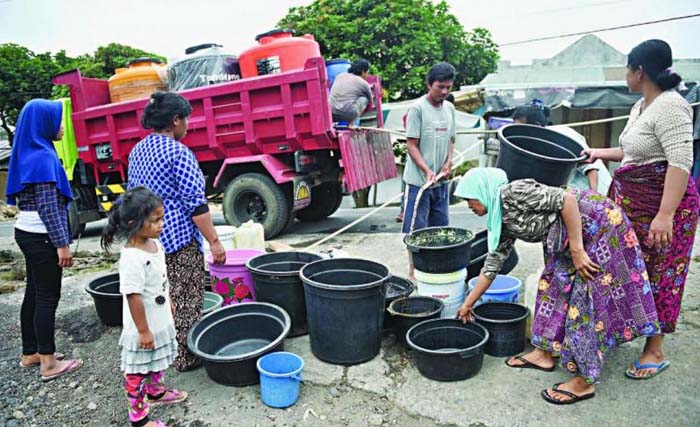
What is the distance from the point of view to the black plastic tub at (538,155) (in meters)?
2.71

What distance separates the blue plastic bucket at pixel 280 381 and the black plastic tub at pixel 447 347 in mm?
688

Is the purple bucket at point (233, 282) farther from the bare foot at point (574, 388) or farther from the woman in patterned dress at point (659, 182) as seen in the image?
the woman in patterned dress at point (659, 182)

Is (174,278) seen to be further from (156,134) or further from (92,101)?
(92,101)

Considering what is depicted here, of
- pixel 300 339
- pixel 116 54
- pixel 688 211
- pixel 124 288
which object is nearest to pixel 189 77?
pixel 300 339

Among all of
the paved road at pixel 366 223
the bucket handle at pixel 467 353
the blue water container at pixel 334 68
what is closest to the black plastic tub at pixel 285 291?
the bucket handle at pixel 467 353

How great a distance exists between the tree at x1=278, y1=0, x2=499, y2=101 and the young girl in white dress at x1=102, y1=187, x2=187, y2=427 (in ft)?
45.9

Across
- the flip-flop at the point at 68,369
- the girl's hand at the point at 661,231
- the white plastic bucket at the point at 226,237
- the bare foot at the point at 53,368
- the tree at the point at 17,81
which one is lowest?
the flip-flop at the point at 68,369

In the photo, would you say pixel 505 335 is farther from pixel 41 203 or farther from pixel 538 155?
pixel 41 203

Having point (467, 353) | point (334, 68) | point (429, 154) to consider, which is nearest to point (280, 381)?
point (467, 353)

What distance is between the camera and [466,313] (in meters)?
2.89

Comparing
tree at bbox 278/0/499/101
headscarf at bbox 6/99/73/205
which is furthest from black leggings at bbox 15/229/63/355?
tree at bbox 278/0/499/101

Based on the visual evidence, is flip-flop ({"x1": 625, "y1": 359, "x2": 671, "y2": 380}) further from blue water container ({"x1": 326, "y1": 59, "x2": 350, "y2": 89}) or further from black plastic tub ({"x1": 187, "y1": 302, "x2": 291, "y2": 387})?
blue water container ({"x1": 326, "y1": 59, "x2": 350, "y2": 89})

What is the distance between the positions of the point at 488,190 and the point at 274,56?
4.21 m

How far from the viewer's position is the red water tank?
5.92 m
